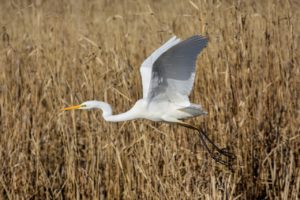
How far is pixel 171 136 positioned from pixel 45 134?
28.4 inches

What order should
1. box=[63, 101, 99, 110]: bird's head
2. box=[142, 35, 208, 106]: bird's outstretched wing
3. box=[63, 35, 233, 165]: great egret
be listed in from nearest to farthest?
box=[142, 35, 208, 106]: bird's outstretched wing → box=[63, 35, 233, 165]: great egret → box=[63, 101, 99, 110]: bird's head

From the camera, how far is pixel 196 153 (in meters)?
3.13

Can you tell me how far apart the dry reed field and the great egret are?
142 mm

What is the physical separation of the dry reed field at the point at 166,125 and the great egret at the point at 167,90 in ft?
0.47

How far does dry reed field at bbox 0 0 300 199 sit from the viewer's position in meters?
3.00

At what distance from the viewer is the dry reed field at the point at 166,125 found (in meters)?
3.00

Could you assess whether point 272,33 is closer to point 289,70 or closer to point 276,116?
point 289,70

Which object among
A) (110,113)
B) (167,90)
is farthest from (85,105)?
(167,90)

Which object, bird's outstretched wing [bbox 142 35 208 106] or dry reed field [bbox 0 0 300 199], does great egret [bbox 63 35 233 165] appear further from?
dry reed field [bbox 0 0 300 199]

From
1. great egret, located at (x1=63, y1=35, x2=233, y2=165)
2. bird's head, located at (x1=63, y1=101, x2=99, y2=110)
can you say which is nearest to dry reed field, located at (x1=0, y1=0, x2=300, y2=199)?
great egret, located at (x1=63, y1=35, x2=233, y2=165)

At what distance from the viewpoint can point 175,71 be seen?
112 inches

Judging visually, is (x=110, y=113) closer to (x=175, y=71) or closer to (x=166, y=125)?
(x=175, y=71)

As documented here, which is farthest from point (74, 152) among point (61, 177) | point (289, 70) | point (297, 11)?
point (297, 11)

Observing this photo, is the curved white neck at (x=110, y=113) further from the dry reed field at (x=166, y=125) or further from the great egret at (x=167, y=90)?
the dry reed field at (x=166, y=125)
